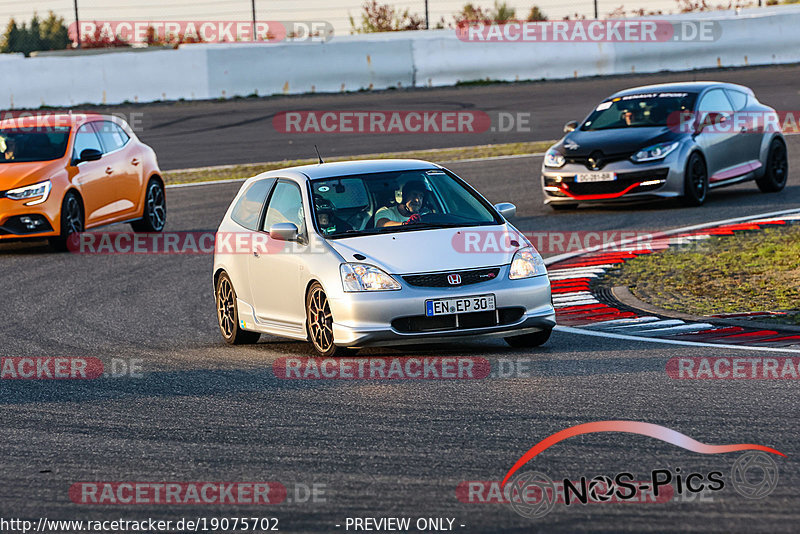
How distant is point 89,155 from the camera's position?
17.5 meters

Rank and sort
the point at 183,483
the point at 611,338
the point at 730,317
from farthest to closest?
the point at 730,317, the point at 611,338, the point at 183,483

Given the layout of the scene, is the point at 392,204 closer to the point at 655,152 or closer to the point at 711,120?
the point at 655,152

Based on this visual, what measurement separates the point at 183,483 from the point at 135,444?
39.1 inches

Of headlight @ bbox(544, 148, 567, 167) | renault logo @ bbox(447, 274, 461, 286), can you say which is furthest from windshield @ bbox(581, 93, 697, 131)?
renault logo @ bbox(447, 274, 461, 286)

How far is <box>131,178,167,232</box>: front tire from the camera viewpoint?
1898 centimetres

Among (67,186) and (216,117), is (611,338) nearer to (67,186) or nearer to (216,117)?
(67,186)

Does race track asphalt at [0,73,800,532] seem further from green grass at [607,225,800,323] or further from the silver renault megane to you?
green grass at [607,225,800,323]

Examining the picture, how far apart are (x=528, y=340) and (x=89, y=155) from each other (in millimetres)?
8975

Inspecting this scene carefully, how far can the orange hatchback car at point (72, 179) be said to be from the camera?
16.8 m

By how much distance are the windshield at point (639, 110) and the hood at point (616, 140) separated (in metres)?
0.31

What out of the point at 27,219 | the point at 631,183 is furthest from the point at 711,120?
the point at 27,219

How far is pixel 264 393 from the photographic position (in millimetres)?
8617

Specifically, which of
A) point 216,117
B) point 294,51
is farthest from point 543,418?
point 294,51

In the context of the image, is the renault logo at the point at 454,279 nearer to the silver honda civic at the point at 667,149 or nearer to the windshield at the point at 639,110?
the silver honda civic at the point at 667,149
